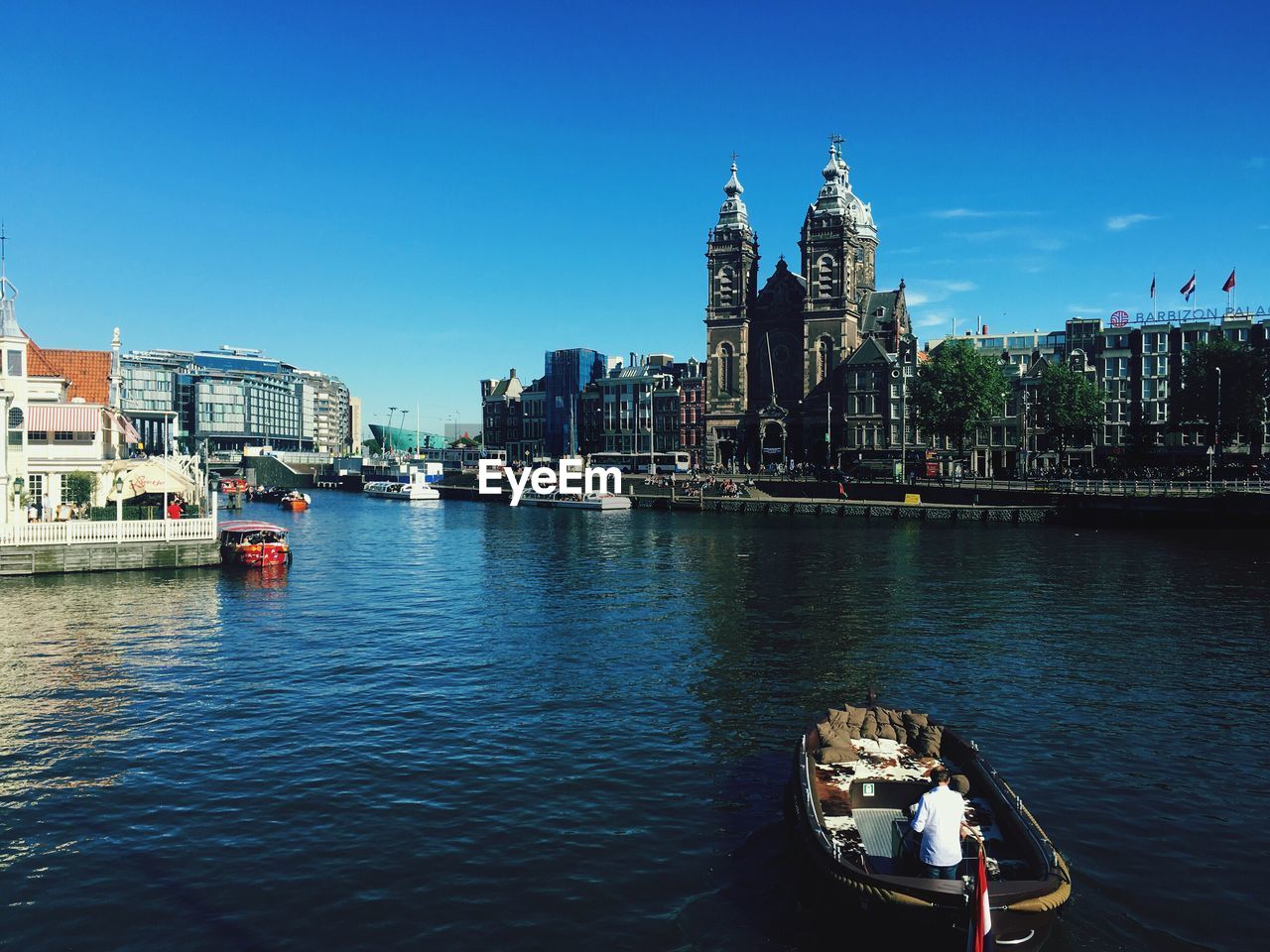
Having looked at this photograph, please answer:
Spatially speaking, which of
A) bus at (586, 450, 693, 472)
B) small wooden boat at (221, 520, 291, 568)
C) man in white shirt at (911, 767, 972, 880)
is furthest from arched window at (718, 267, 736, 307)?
man in white shirt at (911, 767, 972, 880)

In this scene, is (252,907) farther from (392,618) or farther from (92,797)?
(392,618)

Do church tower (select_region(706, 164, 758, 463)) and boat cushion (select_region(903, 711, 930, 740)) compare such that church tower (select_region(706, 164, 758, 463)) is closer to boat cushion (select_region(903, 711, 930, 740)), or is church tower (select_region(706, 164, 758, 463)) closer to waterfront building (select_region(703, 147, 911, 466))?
waterfront building (select_region(703, 147, 911, 466))

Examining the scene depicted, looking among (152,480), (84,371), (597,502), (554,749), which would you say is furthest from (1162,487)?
(84,371)

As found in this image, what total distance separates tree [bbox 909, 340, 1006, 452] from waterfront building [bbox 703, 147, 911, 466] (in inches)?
982

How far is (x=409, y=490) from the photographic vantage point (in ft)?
521

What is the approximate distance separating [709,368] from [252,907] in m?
155

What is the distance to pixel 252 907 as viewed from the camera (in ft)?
57.3

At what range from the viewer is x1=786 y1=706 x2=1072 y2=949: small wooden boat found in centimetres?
1499

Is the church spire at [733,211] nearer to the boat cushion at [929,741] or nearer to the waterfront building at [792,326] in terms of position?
the waterfront building at [792,326]

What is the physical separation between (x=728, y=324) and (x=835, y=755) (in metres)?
151

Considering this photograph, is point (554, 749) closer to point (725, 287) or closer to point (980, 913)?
point (980, 913)

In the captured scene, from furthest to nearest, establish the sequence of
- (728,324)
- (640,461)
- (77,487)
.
Answer: (640,461) → (728,324) → (77,487)

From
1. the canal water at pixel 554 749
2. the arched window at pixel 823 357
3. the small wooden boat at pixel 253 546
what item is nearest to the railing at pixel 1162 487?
the canal water at pixel 554 749

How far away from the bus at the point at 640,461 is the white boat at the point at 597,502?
42.2 meters
